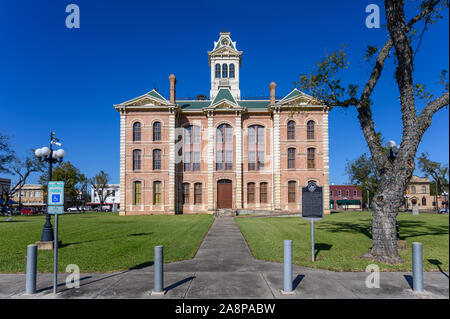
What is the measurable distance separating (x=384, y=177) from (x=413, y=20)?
571 cm

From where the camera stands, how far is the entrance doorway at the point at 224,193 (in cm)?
3584

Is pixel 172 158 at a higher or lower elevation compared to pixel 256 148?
lower

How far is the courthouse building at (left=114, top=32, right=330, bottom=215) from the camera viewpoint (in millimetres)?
35438

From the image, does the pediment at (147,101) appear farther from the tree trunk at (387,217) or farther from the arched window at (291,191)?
the tree trunk at (387,217)

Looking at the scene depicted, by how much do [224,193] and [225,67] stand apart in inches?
751

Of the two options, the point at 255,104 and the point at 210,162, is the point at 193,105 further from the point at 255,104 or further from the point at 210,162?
the point at 210,162

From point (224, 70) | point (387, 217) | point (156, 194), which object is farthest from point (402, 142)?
point (224, 70)

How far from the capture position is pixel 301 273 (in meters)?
8.12

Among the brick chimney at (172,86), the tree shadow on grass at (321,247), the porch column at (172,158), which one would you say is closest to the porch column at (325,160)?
the porch column at (172,158)

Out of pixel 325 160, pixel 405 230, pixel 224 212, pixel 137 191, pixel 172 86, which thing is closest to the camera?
pixel 405 230

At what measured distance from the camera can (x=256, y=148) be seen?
3656cm

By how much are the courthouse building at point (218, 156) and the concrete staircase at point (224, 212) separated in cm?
168

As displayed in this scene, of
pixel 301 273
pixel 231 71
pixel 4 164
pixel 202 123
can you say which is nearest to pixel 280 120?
pixel 202 123

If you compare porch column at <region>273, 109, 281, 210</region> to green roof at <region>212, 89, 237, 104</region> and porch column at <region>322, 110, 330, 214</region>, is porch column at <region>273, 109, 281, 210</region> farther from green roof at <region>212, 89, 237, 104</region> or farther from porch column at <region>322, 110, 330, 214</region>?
green roof at <region>212, 89, 237, 104</region>
